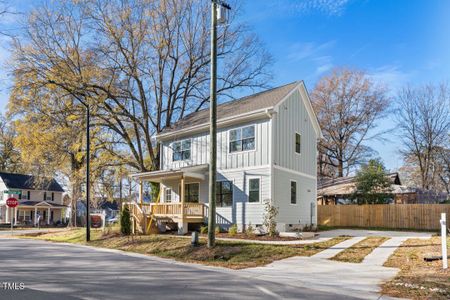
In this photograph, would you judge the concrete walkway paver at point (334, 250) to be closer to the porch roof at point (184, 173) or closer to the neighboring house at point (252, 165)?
the neighboring house at point (252, 165)

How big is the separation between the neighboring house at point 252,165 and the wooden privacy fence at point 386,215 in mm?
6884

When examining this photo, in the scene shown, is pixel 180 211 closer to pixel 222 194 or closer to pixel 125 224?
pixel 222 194

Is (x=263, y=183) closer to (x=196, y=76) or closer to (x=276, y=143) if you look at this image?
(x=276, y=143)

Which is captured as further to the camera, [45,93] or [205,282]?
[45,93]

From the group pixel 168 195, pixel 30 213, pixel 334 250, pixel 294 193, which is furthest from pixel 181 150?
pixel 30 213

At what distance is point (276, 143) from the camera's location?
20.2 m

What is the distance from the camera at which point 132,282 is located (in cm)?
A: 865

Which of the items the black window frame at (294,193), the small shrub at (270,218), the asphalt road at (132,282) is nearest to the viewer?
the asphalt road at (132,282)

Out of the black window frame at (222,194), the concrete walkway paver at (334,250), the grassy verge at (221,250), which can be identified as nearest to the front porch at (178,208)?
the black window frame at (222,194)

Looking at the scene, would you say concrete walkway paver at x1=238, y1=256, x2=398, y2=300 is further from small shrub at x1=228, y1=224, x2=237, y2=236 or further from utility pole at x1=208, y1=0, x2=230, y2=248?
small shrub at x1=228, y1=224, x2=237, y2=236

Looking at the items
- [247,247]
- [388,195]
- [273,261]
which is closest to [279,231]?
[247,247]

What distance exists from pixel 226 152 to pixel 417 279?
45.5ft

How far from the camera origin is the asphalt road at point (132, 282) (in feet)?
24.2

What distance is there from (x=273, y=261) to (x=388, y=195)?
2191 cm
